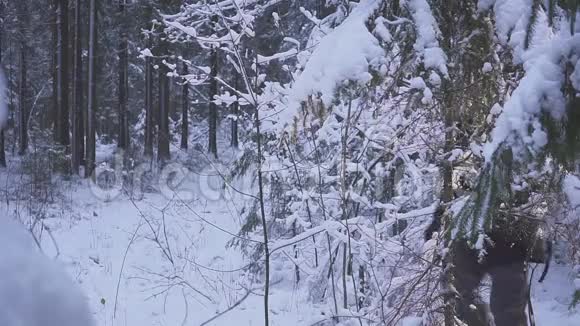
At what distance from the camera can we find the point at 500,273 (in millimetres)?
4059

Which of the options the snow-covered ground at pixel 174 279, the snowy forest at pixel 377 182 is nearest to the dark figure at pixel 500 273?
the snowy forest at pixel 377 182

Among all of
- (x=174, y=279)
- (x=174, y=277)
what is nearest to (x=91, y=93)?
(x=174, y=279)

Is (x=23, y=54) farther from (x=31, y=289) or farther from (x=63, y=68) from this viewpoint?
(x=31, y=289)

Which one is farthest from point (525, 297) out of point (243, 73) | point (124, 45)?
point (124, 45)

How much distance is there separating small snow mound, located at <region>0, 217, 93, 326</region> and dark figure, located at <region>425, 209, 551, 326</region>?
298 cm

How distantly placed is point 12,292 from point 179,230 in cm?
900

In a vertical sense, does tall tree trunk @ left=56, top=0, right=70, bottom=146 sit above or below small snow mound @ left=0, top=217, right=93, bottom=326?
above

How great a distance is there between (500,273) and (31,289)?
136 inches

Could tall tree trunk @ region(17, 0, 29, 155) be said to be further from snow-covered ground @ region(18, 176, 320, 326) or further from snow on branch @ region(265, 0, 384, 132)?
snow on branch @ region(265, 0, 384, 132)

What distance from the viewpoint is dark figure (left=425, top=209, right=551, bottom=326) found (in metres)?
3.97

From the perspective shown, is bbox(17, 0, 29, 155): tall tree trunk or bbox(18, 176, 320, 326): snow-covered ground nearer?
bbox(18, 176, 320, 326): snow-covered ground

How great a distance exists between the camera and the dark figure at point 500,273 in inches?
156

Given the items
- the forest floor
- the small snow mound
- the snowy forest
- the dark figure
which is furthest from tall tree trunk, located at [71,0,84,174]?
the small snow mound

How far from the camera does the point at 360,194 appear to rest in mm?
5508
